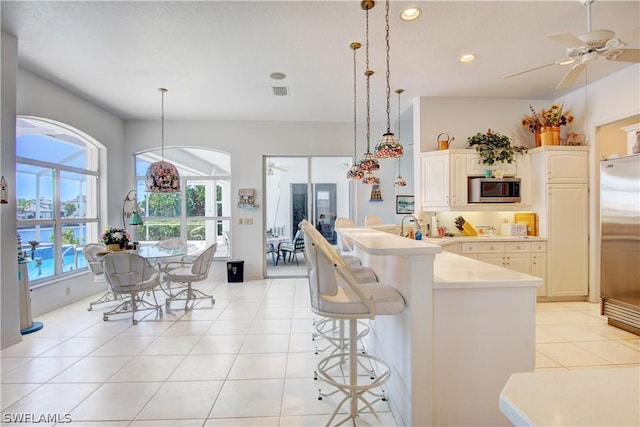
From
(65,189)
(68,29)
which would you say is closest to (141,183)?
(65,189)

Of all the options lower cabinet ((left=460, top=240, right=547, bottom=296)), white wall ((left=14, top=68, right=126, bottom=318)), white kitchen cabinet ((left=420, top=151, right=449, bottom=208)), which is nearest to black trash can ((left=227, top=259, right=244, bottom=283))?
white wall ((left=14, top=68, right=126, bottom=318))

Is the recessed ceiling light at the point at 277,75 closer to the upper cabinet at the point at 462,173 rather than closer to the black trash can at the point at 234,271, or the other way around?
the upper cabinet at the point at 462,173

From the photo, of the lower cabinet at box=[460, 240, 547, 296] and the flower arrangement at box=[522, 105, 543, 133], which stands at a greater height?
the flower arrangement at box=[522, 105, 543, 133]

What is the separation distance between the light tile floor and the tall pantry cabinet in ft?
1.17

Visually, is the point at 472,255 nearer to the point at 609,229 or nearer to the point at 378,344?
the point at 609,229

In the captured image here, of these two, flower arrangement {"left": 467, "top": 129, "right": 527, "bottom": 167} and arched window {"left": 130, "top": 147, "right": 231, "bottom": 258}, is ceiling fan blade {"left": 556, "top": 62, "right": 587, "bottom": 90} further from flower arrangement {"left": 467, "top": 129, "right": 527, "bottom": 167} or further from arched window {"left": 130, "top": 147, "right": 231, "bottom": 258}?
arched window {"left": 130, "top": 147, "right": 231, "bottom": 258}

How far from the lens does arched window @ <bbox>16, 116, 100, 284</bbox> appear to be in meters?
4.04

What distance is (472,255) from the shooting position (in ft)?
14.2

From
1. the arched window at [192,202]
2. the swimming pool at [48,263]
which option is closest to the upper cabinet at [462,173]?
the arched window at [192,202]

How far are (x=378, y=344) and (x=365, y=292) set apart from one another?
0.95 metres

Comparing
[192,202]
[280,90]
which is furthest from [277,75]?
[192,202]

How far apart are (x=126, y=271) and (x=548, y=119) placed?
6135mm

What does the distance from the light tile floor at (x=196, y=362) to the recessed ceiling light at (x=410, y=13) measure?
3182 mm
